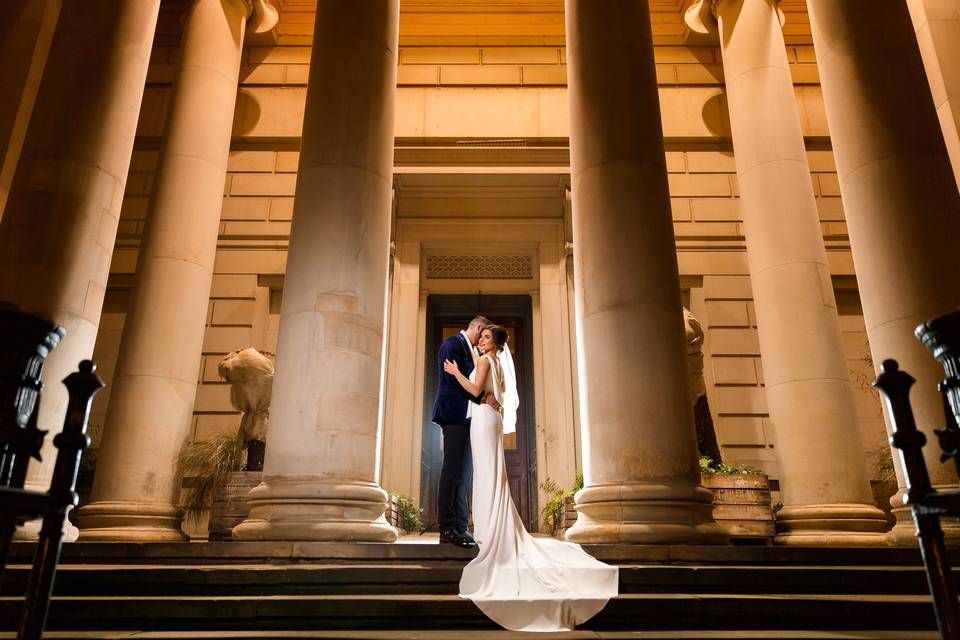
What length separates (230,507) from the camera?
10.6 m

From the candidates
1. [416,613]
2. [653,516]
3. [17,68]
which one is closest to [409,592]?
[416,613]

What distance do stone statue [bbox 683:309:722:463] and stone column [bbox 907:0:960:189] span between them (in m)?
4.92

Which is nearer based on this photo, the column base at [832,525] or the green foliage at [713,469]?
the column base at [832,525]

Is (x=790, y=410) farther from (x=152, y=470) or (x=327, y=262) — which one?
(x=152, y=470)

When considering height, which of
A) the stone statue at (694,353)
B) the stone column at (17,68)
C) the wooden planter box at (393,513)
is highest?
the stone column at (17,68)

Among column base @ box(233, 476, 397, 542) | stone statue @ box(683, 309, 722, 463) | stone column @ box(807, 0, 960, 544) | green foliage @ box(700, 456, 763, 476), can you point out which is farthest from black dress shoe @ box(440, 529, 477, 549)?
→ stone statue @ box(683, 309, 722, 463)

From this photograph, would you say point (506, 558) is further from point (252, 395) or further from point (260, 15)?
point (260, 15)

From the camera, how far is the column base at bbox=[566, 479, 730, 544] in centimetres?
700

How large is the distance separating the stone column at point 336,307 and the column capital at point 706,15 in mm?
8578

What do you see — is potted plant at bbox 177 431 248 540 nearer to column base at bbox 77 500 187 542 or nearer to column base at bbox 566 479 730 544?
column base at bbox 77 500 187 542

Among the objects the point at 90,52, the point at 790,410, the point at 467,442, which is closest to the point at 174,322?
the point at 90,52

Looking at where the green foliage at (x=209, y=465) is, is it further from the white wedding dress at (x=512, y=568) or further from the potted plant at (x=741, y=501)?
the potted plant at (x=741, y=501)

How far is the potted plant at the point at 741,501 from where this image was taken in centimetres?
1029

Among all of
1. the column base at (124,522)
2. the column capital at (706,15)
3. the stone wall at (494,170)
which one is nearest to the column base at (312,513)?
the column base at (124,522)
